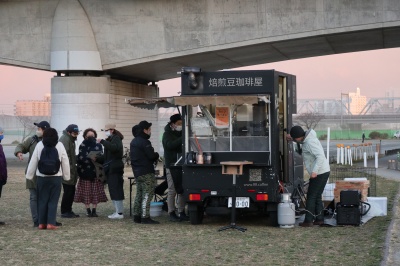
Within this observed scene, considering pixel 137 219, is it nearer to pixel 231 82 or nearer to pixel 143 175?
pixel 143 175

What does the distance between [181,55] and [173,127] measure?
18.2 meters

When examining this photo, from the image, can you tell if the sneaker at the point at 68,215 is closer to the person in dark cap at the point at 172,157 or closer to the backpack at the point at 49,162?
the person in dark cap at the point at 172,157

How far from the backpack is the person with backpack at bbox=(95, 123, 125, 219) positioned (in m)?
1.64

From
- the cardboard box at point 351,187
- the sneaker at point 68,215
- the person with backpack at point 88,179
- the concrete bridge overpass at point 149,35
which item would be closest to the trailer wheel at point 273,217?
the cardboard box at point 351,187

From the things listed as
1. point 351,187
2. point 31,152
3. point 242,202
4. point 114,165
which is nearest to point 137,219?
point 114,165

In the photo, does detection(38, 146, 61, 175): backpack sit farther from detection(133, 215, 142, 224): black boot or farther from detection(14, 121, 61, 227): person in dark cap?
detection(133, 215, 142, 224): black boot

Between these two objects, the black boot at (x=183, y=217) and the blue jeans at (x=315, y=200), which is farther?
the black boot at (x=183, y=217)

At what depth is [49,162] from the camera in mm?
14906

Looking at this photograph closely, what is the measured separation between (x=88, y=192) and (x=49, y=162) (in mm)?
2372

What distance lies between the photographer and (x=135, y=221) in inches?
637

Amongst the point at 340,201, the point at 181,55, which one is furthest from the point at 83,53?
the point at 340,201

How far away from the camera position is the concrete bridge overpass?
108 feet

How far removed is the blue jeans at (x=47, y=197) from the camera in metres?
15.0

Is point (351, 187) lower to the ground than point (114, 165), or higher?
lower
